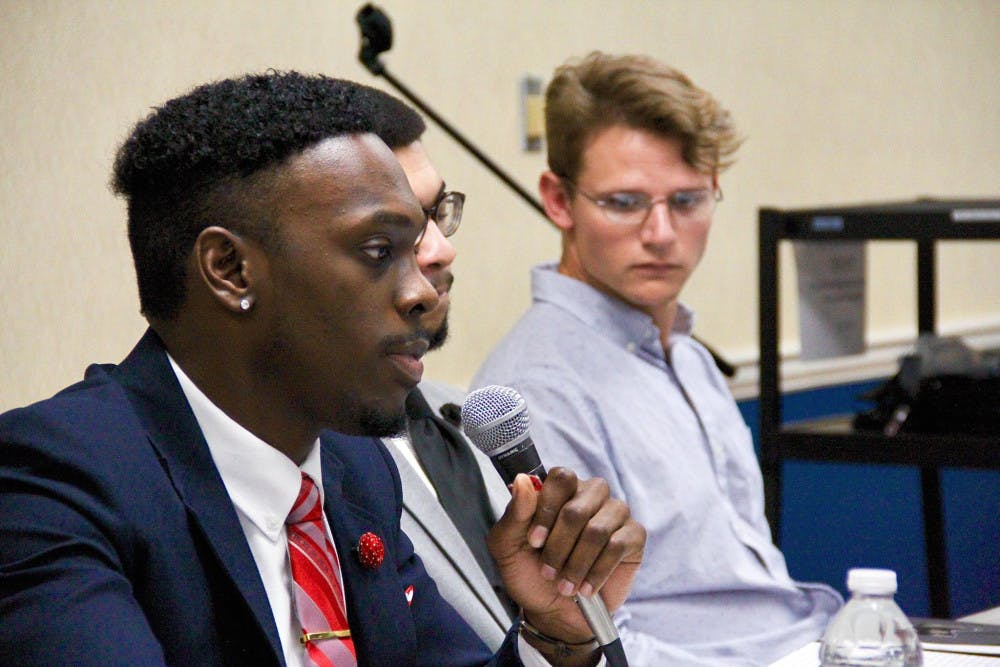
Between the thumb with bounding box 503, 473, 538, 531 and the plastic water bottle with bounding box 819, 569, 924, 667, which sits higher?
the thumb with bounding box 503, 473, 538, 531

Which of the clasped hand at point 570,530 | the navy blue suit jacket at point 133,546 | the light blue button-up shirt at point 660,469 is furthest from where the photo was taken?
the light blue button-up shirt at point 660,469

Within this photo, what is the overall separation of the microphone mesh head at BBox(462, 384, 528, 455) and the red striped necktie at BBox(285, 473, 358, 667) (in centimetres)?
19

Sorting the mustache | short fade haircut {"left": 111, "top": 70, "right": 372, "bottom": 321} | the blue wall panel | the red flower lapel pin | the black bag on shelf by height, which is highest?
short fade haircut {"left": 111, "top": 70, "right": 372, "bottom": 321}

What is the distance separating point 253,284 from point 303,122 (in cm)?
16

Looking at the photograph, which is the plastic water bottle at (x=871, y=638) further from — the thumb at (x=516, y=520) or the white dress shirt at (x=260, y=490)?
the white dress shirt at (x=260, y=490)

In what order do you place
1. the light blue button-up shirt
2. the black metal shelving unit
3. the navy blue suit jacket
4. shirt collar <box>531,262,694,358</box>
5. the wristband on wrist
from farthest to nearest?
1. the black metal shelving unit
2. shirt collar <box>531,262,694,358</box>
3. the light blue button-up shirt
4. the wristband on wrist
5. the navy blue suit jacket

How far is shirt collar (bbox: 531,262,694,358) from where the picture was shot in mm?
2195

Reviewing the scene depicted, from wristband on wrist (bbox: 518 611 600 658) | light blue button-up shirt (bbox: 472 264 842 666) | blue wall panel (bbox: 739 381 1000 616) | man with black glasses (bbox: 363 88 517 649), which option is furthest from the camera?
blue wall panel (bbox: 739 381 1000 616)

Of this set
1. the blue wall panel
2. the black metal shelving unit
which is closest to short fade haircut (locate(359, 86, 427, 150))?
the black metal shelving unit

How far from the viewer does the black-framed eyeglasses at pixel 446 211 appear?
1862 mm

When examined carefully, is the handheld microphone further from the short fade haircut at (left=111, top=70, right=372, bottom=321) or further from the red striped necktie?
the short fade haircut at (left=111, top=70, right=372, bottom=321)

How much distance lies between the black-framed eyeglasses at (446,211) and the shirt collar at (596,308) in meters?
0.31

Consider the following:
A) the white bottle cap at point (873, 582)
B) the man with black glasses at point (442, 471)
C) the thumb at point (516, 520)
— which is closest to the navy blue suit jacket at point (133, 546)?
the thumb at point (516, 520)

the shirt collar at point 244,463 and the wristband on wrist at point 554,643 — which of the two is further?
the wristband on wrist at point 554,643
